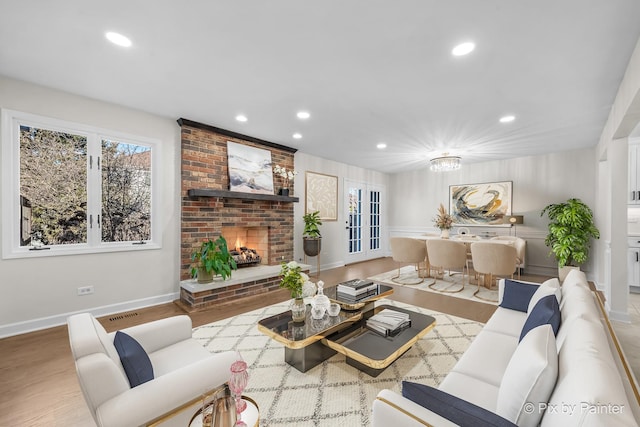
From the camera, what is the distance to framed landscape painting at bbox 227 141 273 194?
430cm

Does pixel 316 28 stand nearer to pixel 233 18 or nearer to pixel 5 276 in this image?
pixel 233 18

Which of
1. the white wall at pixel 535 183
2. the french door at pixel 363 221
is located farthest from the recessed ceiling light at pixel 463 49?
the white wall at pixel 535 183

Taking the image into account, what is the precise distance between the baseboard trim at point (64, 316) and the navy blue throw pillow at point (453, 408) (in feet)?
11.9

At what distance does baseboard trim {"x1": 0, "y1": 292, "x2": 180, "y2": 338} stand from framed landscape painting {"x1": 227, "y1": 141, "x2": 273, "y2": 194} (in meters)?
1.89

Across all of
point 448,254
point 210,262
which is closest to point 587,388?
point 210,262

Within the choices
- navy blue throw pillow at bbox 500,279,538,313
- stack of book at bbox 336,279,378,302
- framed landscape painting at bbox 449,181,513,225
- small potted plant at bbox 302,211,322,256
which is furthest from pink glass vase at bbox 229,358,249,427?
framed landscape painting at bbox 449,181,513,225

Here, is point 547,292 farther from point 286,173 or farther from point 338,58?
point 286,173

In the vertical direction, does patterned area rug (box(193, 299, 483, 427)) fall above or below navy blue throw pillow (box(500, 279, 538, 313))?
below

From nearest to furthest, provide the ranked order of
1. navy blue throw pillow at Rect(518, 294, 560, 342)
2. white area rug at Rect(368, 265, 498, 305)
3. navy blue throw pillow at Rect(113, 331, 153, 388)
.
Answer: navy blue throw pillow at Rect(113, 331, 153, 388), navy blue throw pillow at Rect(518, 294, 560, 342), white area rug at Rect(368, 265, 498, 305)

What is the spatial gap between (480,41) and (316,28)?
4.18 feet

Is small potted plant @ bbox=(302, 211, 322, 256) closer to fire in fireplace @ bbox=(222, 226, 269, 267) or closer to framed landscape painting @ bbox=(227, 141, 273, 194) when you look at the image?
fire in fireplace @ bbox=(222, 226, 269, 267)

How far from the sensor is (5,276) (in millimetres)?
2684

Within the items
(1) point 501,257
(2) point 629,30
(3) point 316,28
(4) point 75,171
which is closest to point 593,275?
(1) point 501,257

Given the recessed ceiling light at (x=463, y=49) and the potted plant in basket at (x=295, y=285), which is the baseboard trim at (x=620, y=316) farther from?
the potted plant in basket at (x=295, y=285)
